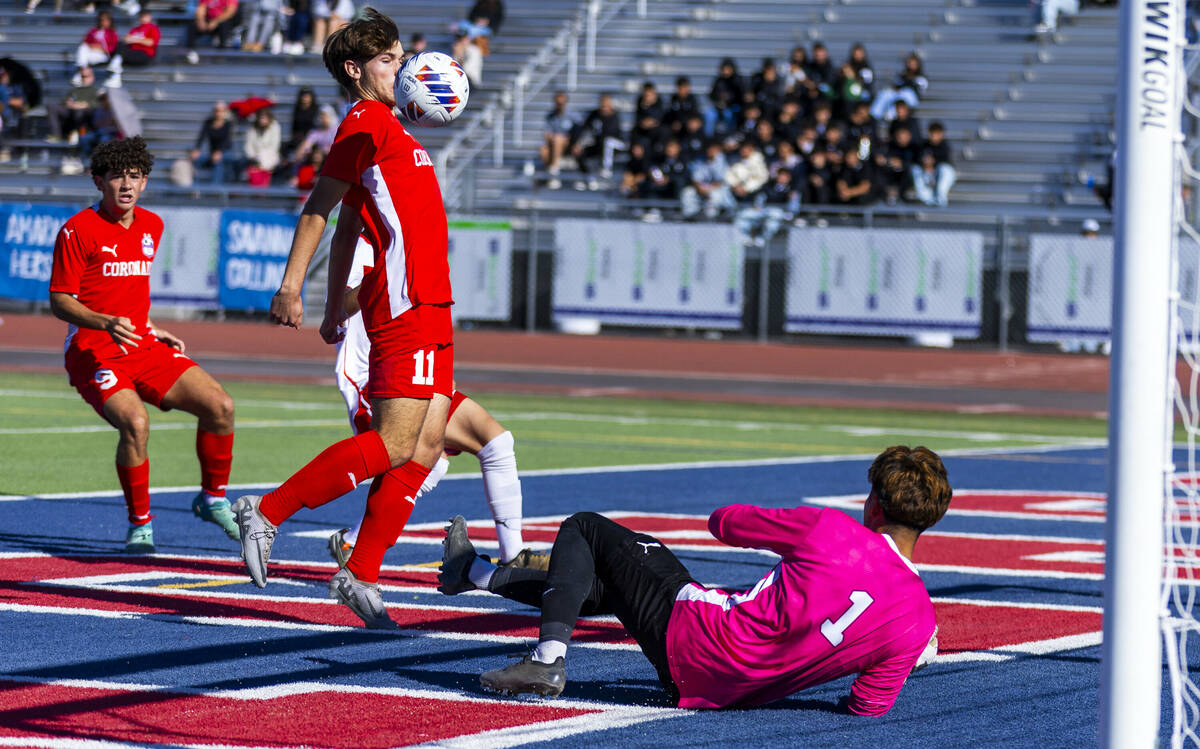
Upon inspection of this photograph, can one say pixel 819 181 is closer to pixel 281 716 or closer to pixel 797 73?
pixel 797 73

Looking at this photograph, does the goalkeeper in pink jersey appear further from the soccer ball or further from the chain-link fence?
the chain-link fence

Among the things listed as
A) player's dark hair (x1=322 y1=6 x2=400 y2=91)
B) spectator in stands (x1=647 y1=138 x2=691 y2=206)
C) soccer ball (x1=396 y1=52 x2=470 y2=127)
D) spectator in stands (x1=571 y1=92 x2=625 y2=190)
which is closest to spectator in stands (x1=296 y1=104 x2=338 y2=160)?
spectator in stands (x1=571 y1=92 x2=625 y2=190)

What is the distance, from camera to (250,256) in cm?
2948

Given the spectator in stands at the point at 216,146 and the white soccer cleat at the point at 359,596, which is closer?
the white soccer cleat at the point at 359,596

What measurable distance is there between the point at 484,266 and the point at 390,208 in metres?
22.0

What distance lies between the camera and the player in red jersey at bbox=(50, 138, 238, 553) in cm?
916

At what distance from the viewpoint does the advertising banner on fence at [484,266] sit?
93.9ft

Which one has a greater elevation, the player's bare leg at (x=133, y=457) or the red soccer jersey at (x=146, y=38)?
the red soccer jersey at (x=146, y=38)

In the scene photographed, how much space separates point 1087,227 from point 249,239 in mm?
12810

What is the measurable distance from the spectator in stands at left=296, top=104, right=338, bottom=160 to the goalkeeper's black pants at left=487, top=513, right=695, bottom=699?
83.4 ft

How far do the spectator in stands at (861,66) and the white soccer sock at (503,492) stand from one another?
75.1 ft

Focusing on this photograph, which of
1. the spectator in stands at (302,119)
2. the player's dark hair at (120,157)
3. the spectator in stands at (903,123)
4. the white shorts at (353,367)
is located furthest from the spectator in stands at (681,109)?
the white shorts at (353,367)

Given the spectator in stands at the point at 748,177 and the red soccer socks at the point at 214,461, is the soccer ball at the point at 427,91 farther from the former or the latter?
the spectator in stands at the point at 748,177

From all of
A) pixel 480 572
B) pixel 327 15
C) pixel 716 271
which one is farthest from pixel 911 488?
pixel 327 15
